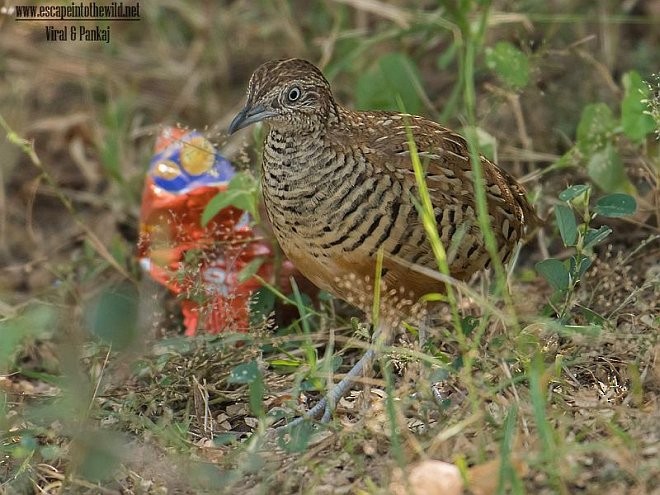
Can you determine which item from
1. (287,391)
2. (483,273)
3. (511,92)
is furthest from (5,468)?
(511,92)

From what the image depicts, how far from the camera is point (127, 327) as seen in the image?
3.13 m

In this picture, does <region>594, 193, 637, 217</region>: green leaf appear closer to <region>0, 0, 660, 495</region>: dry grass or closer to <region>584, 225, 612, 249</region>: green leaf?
<region>584, 225, 612, 249</region>: green leaf

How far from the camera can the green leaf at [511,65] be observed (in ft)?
15.2

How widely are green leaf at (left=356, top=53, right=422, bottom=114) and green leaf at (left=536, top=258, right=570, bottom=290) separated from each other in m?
1.48

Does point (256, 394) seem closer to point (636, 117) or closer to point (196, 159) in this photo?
point (196, 159)

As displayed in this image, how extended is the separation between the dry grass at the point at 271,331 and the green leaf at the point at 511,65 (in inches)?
6.5

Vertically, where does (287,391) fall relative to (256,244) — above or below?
below

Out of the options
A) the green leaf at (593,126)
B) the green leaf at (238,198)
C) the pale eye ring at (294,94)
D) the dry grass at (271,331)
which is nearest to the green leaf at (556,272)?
the dry grass at (271,331)

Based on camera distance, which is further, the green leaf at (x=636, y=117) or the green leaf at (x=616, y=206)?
the green leaf at (x=636, y=117)

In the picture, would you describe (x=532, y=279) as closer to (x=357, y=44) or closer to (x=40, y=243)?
(x=357, y=44)

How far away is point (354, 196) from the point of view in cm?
370

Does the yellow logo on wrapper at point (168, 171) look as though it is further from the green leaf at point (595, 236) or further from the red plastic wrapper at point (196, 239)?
the green leaf at point (595, 236)

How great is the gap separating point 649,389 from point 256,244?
1.75 meters

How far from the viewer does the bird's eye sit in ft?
12.6
